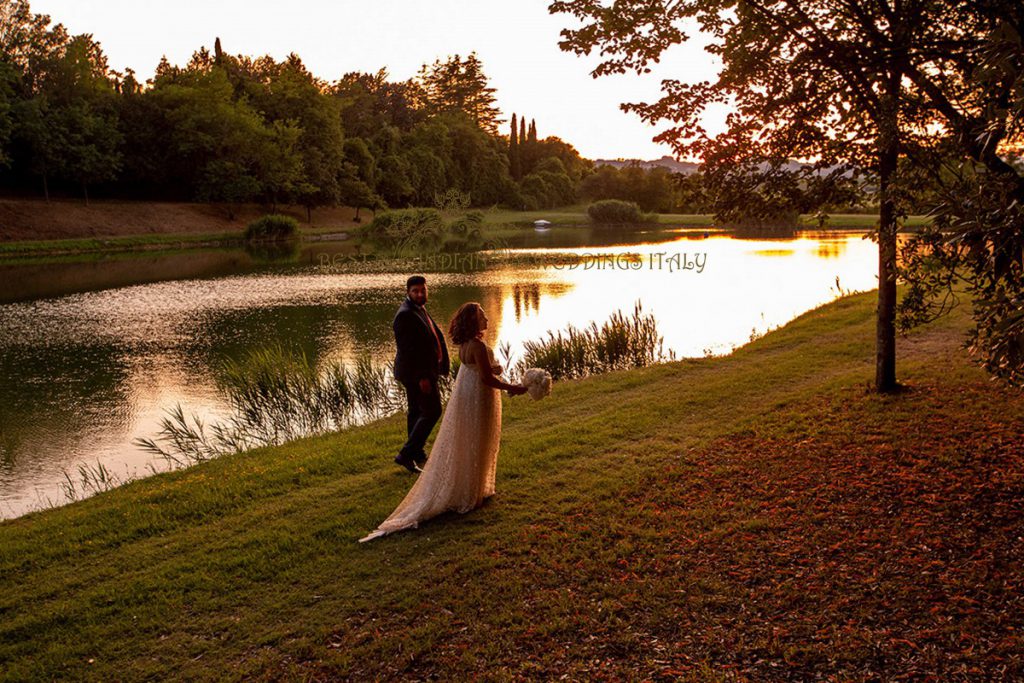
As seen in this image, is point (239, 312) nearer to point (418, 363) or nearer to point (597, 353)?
point (597, 353)

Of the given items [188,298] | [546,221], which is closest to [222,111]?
[546,221]

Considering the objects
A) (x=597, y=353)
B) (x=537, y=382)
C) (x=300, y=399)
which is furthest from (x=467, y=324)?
(x=597, y=353)

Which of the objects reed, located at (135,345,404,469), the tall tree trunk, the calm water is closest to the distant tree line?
the calm water

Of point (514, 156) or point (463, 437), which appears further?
point (514, 156)

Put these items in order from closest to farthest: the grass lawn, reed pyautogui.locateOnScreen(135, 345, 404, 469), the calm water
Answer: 1. the grass lawn
2. reed pyautogui.locateOnScreen(135, 345, 404, 469)
3. the calm water

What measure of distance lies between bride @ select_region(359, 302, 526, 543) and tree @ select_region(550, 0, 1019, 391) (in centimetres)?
380

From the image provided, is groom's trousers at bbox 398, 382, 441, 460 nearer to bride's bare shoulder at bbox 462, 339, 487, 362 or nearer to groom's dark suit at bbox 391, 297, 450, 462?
groom's dark suit at bbox 391, 297, 450, 462

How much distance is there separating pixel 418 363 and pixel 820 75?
18.3 ft

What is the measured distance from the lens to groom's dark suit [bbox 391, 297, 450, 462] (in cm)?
770

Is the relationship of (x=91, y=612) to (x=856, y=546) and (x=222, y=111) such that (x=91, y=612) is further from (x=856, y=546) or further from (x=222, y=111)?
(x=222, y=111)

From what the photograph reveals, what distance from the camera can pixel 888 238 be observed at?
650 cm

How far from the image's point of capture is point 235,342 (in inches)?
747

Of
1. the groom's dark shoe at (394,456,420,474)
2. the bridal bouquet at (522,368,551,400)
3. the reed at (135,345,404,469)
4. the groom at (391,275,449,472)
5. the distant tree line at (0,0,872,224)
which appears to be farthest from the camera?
the distant tree line at (0,0,872,224)

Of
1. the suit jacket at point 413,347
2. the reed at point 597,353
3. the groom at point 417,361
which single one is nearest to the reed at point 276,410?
the reed at point 597,353
